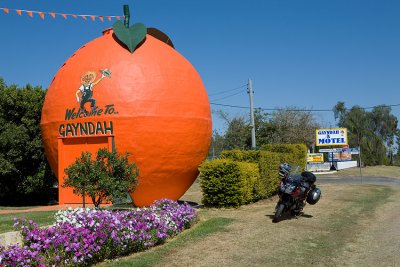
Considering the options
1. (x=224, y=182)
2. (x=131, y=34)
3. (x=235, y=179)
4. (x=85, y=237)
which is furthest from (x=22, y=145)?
(x=85, y=237)

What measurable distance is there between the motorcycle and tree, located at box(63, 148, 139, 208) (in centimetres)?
345

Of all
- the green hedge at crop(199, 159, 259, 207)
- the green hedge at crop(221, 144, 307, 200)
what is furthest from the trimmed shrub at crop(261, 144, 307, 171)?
the green hedge at crop(199, 159, 259, 207)

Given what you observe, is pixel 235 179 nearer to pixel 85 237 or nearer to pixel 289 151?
pixel 289 151

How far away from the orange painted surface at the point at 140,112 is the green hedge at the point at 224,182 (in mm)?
603

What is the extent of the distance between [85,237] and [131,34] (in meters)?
7.38

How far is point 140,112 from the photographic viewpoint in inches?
448

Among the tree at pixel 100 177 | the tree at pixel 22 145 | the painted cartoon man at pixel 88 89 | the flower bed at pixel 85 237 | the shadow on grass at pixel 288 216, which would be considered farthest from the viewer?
the tree at pixel 22 145

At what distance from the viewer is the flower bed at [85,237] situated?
566 cm

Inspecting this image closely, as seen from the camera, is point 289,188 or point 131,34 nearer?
point 289,188

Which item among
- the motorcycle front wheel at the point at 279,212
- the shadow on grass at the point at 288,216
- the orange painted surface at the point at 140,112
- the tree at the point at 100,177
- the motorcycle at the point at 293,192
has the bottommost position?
the shadow on grass at the point at 288,216

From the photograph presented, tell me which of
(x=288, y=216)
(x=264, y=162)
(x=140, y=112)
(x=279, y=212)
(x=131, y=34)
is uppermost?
(x=131, y=34)

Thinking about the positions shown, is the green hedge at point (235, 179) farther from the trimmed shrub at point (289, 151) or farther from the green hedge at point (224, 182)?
the trimmed shrub at point (289, 151)

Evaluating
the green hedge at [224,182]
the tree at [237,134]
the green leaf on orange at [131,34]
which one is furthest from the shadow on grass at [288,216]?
the tree at [237,134]

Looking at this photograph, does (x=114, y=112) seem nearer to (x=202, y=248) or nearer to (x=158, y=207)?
(x=158, y=207)
